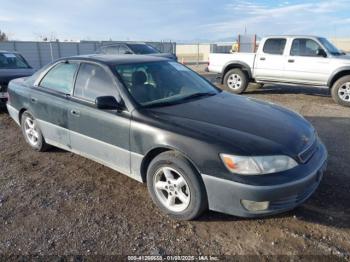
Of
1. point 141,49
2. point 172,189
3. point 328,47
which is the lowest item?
point 172,189

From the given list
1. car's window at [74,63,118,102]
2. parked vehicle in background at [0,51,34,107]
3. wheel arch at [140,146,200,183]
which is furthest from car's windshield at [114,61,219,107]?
parked vehicle in background at [0,51,34,107]

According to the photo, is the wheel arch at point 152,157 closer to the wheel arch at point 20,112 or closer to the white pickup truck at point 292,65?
the wheel arch at point 20,112

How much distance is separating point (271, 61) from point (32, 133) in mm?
7353

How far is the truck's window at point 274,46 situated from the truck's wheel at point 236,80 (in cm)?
105

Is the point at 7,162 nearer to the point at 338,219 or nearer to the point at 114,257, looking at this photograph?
the point at 114,257

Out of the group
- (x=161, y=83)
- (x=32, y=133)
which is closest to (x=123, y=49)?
(x=32, y=133)

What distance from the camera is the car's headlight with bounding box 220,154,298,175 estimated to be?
283cm

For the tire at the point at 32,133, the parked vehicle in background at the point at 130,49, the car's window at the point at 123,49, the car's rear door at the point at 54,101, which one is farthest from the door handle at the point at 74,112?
the car's window at the point at 123,49

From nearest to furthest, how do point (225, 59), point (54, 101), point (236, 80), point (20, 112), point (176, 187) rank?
point (176, 187)
point (54, 101)
point (20, 112)
point (236, 80)
point (225, 59)

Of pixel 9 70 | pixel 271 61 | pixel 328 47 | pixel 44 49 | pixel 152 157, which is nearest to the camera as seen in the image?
pixel 152 157

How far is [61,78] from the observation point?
4.55 metres

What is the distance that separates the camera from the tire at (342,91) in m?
8.62

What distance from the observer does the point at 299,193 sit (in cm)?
297

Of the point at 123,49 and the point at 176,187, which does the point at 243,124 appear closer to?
the point at 176,187
